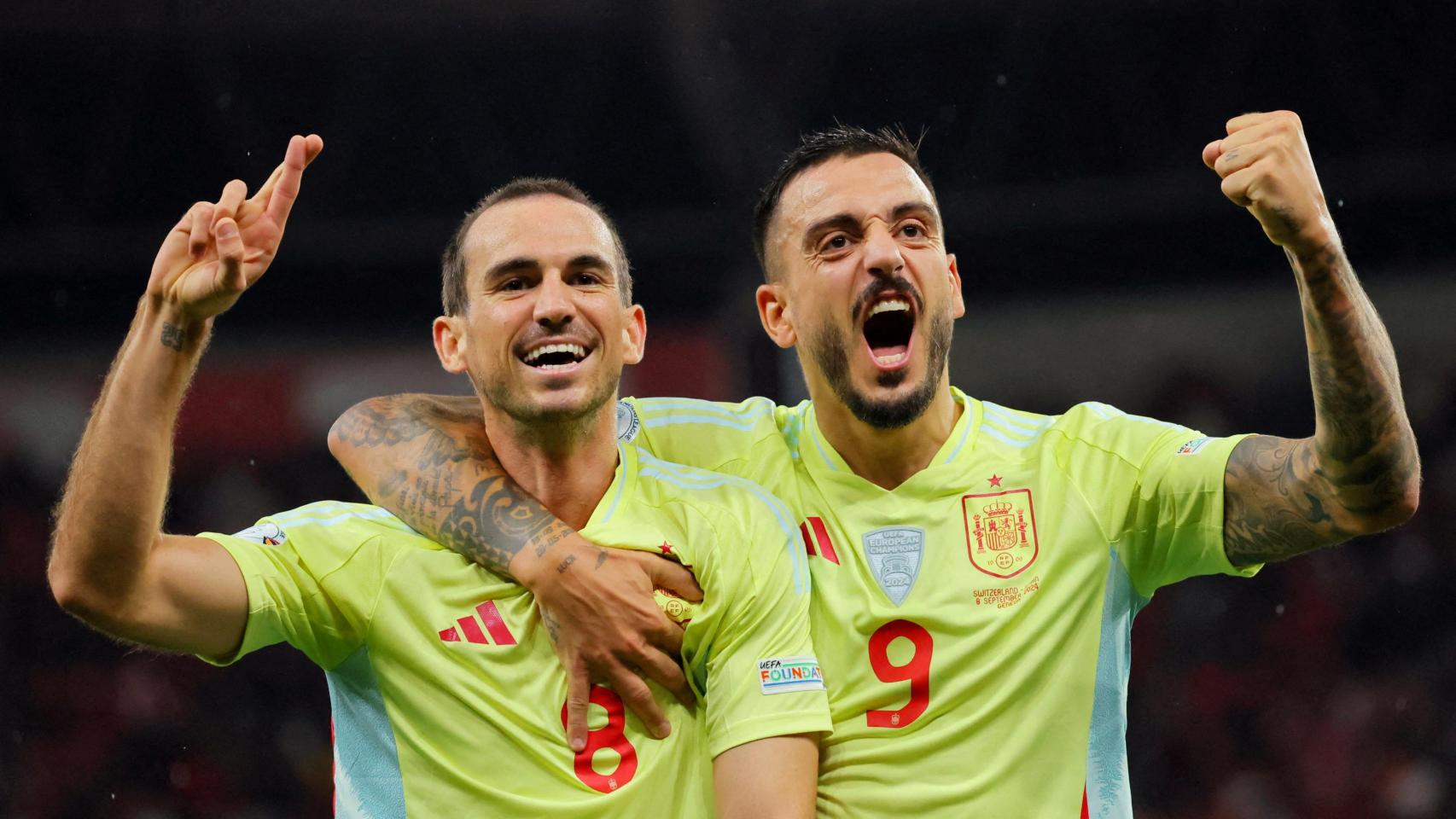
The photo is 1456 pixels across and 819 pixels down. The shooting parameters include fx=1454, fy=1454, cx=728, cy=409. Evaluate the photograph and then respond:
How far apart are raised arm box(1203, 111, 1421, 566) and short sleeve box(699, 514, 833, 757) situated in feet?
2.66

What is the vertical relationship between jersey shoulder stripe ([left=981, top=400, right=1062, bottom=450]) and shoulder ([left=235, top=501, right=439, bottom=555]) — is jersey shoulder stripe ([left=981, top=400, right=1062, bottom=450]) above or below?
above

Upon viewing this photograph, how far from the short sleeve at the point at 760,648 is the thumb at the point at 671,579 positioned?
2cm

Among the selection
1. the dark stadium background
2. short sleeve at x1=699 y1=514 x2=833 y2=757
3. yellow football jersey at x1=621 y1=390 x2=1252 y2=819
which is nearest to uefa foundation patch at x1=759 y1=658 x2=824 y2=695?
short sleeve at x1=699 y1=514 x2=833 y2=757

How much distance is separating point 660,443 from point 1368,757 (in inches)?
239

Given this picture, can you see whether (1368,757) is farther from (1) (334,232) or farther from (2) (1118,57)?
(1) (334,232)

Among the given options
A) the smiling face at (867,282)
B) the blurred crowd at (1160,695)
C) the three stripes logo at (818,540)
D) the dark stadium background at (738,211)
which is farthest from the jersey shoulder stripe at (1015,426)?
the blurred crowd at (1160,695)

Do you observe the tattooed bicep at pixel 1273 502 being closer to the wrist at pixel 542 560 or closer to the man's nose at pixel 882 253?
the man's nose at pixel 882 253

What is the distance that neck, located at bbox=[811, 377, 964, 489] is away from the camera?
2.88 metres

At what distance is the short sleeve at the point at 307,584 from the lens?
8.21 ft

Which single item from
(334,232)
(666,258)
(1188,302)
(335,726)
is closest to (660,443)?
(335,726)

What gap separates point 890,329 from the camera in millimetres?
3258

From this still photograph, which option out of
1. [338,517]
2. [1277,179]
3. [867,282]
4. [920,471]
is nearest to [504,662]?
[338,517]

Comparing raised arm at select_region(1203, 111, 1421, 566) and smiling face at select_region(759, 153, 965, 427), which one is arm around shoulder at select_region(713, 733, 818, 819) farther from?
raised arm at select_region(1203, 111, 1421, 566)

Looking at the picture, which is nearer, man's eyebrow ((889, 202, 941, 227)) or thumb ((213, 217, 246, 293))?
thumb ((213, 217, 246, 293))
